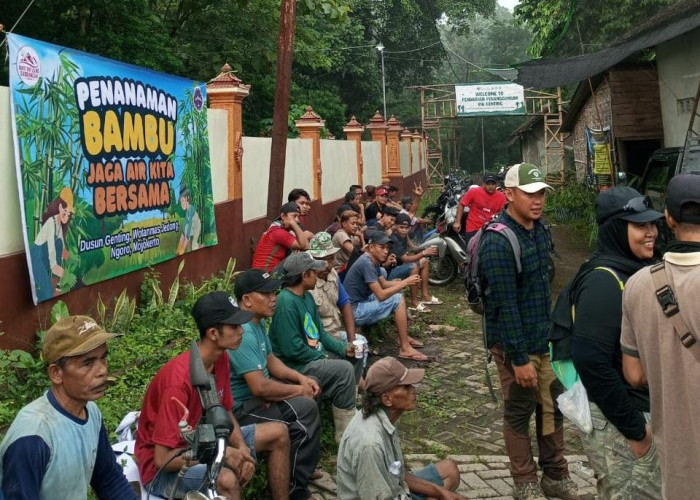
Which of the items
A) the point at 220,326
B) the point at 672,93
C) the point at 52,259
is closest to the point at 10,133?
the point at 52,259

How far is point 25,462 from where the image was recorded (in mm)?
2557

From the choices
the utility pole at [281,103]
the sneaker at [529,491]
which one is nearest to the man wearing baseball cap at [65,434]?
the sneaker at [529,491]

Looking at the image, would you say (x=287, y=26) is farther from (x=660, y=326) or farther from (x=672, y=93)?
(x=672, y=93)

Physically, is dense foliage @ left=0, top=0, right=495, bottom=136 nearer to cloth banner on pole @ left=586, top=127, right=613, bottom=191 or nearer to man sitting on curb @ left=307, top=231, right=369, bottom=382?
man sitting on curb @ left=307, top=231, right=369, bottom=382

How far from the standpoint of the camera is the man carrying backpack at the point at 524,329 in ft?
13.9

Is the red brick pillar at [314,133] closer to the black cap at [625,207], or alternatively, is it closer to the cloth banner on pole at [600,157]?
the cloth banner on pole at [600,157]

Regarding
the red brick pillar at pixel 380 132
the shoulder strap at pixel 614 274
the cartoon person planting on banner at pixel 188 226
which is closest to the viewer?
the shoulder strap at pixel 614 274

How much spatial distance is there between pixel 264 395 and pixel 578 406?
1.87 meters

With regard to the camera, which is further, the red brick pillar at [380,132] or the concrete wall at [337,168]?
the red brick pillar at [380,132]

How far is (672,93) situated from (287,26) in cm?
922

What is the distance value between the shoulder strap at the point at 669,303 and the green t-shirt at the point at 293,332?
119 inches

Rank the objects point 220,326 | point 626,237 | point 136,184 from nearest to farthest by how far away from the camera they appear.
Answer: point 626,237 → point 220,326 → point 136,184

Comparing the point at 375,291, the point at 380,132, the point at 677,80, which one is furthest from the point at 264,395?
the point at 380,132

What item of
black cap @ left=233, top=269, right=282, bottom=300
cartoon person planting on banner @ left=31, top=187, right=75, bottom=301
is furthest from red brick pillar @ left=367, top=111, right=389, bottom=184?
black cap @ left=233, top=269, right=282, bottom=300
